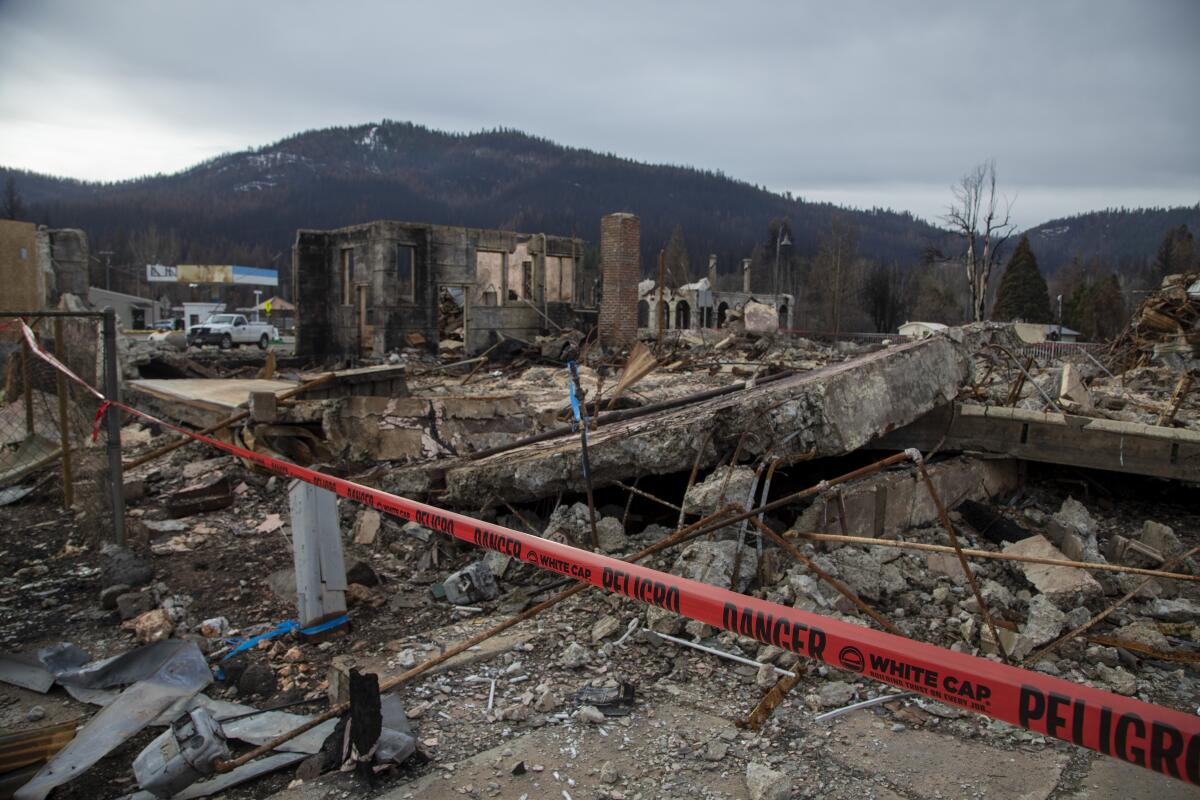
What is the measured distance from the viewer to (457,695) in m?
3.40

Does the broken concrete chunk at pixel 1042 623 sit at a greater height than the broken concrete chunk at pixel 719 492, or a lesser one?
lesser

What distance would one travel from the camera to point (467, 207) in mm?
171875

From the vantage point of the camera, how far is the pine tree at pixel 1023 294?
153 ft

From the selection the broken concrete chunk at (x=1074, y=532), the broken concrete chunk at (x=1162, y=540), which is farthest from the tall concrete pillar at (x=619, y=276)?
the broken concrete chunk at (x=1162, y=540)

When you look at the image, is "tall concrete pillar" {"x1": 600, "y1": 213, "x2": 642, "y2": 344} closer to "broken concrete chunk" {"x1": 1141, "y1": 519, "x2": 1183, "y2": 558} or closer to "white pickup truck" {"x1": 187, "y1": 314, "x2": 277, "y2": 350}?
"broken concrete chunk" {"x1": 1141, "y1": 519, "x2": 1183, "y2": 558}

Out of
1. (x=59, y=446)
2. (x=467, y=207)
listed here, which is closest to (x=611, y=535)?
(x=59, y=446)

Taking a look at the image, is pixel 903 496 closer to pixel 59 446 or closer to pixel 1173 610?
pixel 1173 610

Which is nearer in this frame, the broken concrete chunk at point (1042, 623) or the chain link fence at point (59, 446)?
the broken concrete chunk at point (1042, 623)

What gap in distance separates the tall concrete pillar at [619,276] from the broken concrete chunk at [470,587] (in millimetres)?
16762

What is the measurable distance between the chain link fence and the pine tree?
4893cm

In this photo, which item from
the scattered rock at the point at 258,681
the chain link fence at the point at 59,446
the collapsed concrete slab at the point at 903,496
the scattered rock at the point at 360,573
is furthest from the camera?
the chain link fence at the point at 59,446

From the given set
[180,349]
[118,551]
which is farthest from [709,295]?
[118,551]

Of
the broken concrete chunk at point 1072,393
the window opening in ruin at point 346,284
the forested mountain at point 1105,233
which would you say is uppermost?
the forested mountain at point 1105,233

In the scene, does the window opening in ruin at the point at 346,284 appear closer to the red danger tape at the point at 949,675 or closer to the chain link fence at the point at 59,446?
the chain link fence at the point at 59,446
